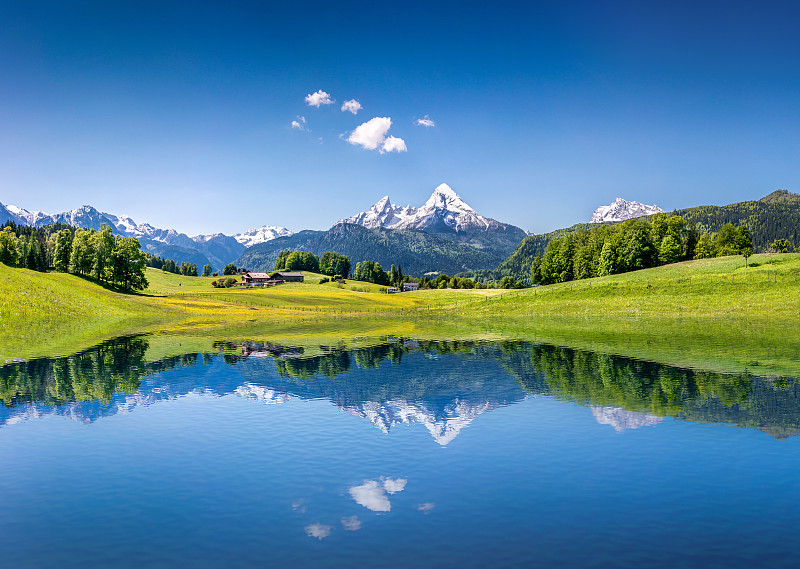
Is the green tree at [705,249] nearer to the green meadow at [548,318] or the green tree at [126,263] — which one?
the green meadow at [548,318]

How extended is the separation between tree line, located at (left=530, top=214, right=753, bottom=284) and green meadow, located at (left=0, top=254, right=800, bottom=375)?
17389 mm

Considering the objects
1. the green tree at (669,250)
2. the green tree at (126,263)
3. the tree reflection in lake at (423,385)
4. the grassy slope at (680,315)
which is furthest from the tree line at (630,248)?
the green tree at (126,263)

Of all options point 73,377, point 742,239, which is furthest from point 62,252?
point 742,239

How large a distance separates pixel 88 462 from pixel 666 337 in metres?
51.3

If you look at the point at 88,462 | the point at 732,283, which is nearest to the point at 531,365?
the point at 88,462

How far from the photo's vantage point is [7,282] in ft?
297

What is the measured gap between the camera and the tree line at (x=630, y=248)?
5335 inches

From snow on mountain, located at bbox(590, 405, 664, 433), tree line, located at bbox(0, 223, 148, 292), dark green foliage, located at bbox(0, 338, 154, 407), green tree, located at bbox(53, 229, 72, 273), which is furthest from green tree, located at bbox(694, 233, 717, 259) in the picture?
green tree, located at bbox(53, 229, 72, 273)

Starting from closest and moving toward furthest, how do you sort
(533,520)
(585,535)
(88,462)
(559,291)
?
(585,535), (533,520), (88,462), (559,291)

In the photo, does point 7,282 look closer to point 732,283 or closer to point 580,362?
point 580,362

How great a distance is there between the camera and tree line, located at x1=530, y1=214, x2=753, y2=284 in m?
136

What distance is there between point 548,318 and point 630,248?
6440 centimetres

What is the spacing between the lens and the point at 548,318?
8469 centimetres

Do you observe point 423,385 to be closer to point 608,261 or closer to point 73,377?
point 73,377
